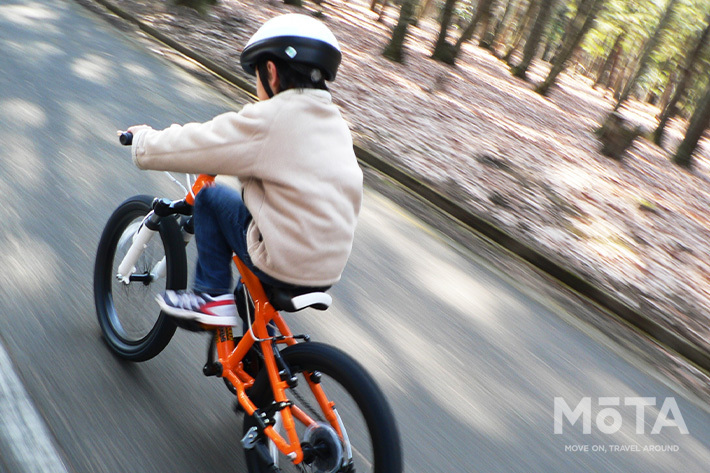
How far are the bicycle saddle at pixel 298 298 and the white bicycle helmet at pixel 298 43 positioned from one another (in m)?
0.84

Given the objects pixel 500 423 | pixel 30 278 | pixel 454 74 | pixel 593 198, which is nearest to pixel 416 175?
pixel 593 198

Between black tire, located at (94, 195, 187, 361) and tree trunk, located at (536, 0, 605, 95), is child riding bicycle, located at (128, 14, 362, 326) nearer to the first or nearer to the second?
black tire, located at (94, 195, 187, 361)

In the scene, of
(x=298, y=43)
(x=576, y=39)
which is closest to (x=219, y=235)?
(x=298, y=43)

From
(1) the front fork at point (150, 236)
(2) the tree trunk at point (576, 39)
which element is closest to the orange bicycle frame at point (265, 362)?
(1) the front fork at point (150, 236)

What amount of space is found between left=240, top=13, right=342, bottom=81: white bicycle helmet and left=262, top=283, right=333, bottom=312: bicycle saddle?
2.75 feet

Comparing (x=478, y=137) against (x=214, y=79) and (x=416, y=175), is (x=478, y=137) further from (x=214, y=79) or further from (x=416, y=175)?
(x=214, y=79)

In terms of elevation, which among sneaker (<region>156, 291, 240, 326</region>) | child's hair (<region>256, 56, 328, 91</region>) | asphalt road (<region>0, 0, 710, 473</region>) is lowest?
asphalt road (<region>0, 0, 710, 473</region>)

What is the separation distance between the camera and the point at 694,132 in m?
15.5

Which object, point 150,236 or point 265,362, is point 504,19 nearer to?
point 150,236

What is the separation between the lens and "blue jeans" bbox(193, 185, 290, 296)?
2.68m

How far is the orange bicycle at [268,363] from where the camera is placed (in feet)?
7.70

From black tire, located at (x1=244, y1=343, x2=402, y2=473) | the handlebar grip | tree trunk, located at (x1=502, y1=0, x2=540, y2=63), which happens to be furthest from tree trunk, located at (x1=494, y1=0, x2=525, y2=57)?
black tire, located at (x1=244, y1=343, x2=402, y2=473)

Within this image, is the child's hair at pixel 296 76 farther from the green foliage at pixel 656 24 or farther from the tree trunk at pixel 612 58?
the tree trunk at pixel 612 58

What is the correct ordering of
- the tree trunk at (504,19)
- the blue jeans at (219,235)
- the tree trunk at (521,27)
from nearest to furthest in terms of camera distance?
1. the blue jeans at (219,235)
2. the tree trunk at (521,27)
3. the tree trunk at (504,19)
